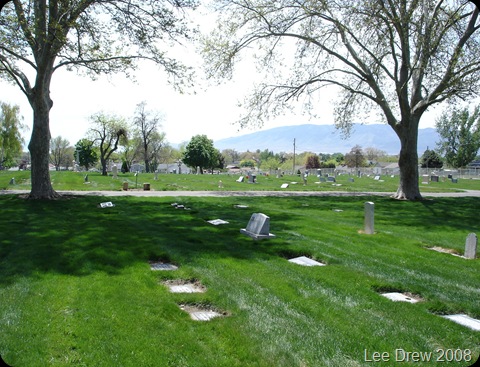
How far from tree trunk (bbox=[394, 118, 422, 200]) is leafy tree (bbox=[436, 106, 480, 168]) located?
5810cm

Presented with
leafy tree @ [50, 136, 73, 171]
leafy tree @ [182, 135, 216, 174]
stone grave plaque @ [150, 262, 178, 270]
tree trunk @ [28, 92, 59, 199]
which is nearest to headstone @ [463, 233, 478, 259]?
stone grave plaque @ [150, 262, 178, 270]

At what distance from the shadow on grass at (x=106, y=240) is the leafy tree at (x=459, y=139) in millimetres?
73421

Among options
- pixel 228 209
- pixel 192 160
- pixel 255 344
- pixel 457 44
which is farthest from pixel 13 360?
pixel 192 160

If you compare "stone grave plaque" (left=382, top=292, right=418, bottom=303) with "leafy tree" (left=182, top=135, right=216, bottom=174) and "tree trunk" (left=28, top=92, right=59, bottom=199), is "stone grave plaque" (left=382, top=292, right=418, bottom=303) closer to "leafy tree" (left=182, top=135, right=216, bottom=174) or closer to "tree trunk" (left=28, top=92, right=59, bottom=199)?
"tree trunk" (left=28, top=92, right=59, bottom=199)

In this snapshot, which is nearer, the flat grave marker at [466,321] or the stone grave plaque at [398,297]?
the flat grave marker at [466,321]

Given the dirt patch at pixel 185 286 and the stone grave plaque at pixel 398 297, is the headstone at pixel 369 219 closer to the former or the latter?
the stone grave plaque at pixel 398 297

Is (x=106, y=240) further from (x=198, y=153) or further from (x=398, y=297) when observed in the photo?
(x=198, y=153)

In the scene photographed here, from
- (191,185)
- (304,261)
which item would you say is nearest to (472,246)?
(304,261)

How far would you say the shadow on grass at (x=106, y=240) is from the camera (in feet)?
23.8

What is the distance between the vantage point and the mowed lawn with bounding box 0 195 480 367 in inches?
162

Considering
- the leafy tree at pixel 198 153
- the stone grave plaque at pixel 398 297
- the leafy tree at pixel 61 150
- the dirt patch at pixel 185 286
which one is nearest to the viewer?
the stone grave plaque at pixel 398 297

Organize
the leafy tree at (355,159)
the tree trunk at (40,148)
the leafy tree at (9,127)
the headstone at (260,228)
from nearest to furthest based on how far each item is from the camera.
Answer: the headstone at (260,228) < the tree trunk at (40,148) < the leafy tree at (9,127) < the leafy tree at (355,159)

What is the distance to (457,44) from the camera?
66.9 feet

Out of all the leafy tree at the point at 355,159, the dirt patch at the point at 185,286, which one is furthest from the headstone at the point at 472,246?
the leafy tree at the point at 355,159
